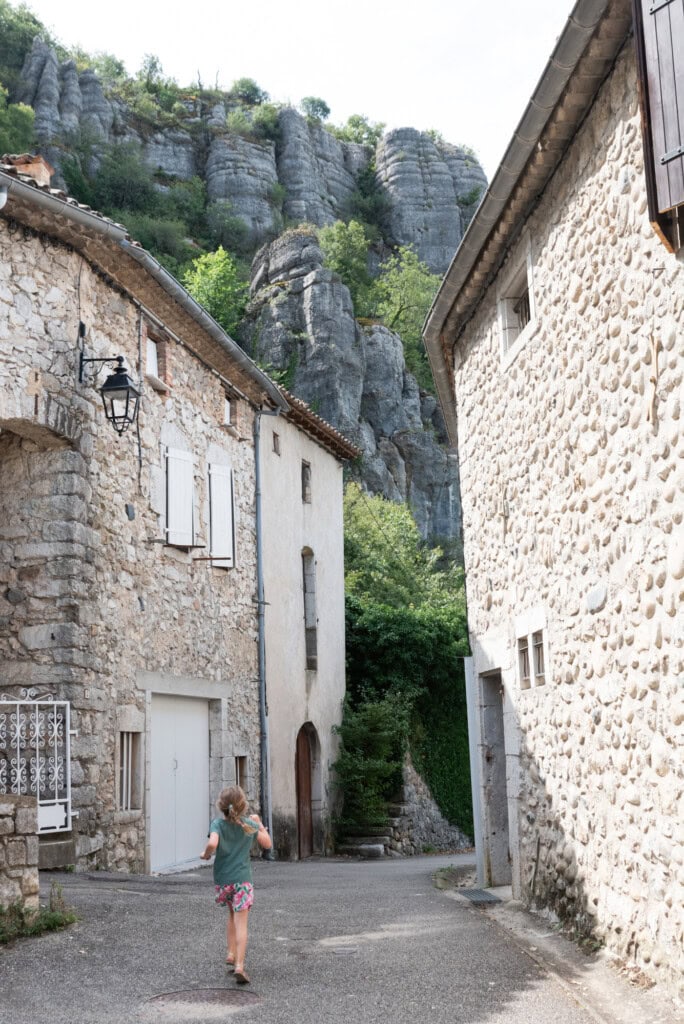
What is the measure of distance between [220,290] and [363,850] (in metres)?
23.5

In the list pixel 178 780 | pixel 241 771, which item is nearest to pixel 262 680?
pixel 241 771

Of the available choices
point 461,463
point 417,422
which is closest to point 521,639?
point 461,463

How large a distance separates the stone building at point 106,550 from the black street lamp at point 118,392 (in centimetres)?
6

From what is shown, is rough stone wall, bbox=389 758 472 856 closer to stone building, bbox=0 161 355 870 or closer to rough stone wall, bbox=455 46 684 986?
stone building, bbox=0 161 355 870

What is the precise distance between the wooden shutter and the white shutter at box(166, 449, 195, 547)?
26.0ft

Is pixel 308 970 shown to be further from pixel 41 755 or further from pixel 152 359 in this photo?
pixel 152 359

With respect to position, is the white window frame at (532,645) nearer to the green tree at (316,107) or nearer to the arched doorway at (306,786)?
the arched doorway at (306,786)

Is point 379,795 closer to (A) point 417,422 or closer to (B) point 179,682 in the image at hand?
(B) point 179,682

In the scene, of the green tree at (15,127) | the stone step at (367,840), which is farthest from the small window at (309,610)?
the green tree at (15,127)

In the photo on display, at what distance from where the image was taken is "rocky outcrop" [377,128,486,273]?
5109 centimetres

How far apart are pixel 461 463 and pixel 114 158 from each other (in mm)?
42191

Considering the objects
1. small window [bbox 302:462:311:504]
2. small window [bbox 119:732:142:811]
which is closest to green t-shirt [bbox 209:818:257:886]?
small window [bbox 119:732:142:811]

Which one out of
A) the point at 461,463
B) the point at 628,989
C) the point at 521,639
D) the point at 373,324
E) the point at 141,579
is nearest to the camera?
the point at 628,989

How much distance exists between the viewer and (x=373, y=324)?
1448 inches
